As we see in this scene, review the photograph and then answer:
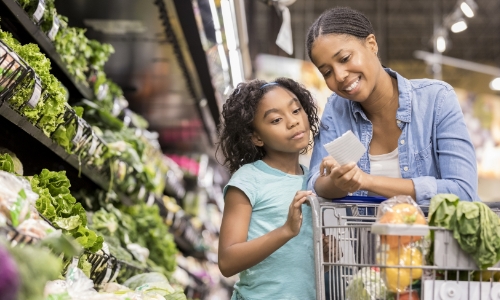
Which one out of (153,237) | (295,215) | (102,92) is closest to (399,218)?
(295,215)

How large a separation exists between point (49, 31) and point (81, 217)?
835mm

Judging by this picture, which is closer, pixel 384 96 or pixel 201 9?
pixel 384 96

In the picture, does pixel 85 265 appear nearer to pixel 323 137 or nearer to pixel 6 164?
pixel 6 164

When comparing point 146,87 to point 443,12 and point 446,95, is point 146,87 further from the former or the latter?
point 443,12

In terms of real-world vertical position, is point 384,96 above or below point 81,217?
above

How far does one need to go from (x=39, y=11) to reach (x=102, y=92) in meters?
1.42

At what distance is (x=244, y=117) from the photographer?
102 inches

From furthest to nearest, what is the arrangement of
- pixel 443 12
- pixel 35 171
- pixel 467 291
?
1. pixel 443 12
2. pixel 35 171
3. pixel 467 291

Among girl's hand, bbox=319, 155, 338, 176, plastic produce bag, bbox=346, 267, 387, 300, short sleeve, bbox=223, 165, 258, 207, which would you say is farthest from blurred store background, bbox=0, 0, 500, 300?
plastic produce bag, bbox=346, 267, 387, 300

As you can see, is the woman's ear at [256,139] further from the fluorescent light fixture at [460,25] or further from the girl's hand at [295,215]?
the fluorescent light fixture at [460,25]

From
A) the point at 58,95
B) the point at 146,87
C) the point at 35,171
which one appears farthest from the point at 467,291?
the point at 146,87

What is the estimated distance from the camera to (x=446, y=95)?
2.35 m

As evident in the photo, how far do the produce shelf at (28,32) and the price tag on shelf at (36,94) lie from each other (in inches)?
11.3

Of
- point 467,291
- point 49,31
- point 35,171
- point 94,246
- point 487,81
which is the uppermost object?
point 487,81
